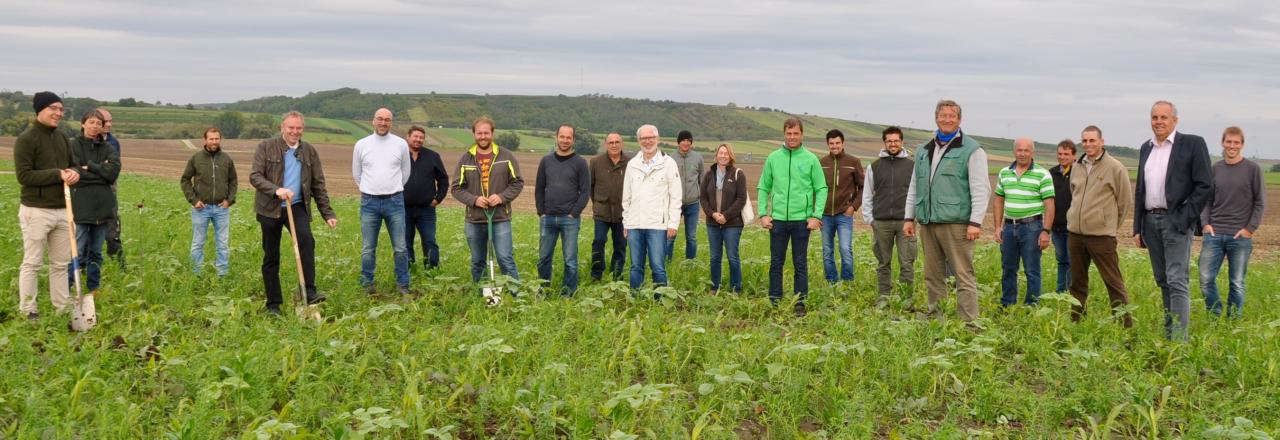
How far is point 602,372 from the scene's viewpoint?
229 inches

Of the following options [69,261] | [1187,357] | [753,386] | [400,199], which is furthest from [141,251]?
[1187,357]

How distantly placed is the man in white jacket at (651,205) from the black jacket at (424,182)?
2425 millimetres

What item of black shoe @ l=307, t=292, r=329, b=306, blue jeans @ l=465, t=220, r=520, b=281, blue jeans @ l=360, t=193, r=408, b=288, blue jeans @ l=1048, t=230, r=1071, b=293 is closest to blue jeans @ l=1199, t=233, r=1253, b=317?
blue jeans @ l=1048, t=230, r=1071, b=293

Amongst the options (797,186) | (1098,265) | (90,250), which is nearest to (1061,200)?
(1098,265)

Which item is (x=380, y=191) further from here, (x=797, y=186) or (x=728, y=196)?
(x=797, y=186)

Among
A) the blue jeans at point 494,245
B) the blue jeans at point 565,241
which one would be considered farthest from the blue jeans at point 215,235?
the blue jeans at point 565,241

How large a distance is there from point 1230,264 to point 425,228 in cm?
845

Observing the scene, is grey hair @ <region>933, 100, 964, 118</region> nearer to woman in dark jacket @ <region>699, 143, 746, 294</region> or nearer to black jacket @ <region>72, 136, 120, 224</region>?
woman in dark jacket @ <region>699, 143, 746, 294</region>

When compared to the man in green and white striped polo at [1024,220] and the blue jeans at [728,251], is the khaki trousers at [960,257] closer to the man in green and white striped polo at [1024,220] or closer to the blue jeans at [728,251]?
the man in green and white striped polo at [1024,220]

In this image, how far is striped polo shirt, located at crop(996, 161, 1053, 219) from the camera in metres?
8.72

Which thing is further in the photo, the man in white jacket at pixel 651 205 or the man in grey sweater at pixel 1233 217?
the man in white jacket at pixel 651 205

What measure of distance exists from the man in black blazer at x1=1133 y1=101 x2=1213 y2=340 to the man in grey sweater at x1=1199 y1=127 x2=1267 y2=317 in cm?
77

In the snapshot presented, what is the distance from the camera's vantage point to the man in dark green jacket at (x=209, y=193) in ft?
31.9

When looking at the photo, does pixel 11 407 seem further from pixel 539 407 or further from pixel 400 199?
pixel 400 199
